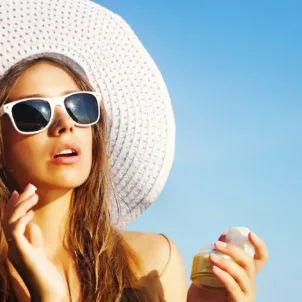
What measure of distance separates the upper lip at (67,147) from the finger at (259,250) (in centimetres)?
99

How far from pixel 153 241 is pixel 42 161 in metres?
0.87

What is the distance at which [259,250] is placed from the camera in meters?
3.05

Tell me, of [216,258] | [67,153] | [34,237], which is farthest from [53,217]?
[216,258]

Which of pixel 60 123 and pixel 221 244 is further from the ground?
pixel 60 123

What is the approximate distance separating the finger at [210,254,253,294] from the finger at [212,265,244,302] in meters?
0.01

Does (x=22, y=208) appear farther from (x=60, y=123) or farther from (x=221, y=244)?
(x=221, y=244)

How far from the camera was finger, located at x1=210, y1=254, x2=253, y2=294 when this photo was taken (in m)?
2.92

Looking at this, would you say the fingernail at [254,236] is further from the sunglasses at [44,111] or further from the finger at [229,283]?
the sunglasses at [44,111]

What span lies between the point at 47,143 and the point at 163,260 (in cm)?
96

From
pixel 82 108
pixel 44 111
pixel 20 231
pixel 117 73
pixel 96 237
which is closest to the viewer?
pixel 20 231

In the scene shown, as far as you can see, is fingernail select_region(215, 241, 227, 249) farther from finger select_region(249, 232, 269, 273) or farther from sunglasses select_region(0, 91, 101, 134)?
sunglasses select_region(0, 91, 101, 134)

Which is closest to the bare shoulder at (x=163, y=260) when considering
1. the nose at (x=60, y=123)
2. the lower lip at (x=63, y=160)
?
the lower lip at (x=63, y=160)

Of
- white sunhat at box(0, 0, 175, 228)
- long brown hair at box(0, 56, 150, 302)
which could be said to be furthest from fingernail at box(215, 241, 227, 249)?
white sunhat at box(0, 0, 175, 228)

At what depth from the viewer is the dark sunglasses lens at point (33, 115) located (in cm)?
350
